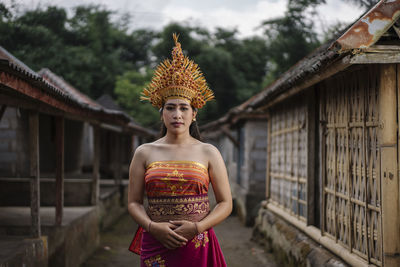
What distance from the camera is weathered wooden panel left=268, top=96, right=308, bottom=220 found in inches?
270

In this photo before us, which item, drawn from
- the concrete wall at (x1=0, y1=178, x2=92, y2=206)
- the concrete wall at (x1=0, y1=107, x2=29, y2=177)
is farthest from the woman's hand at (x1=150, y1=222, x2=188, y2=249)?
the concrete wall at (x1=0, y1=107, x2=29, y2=177)

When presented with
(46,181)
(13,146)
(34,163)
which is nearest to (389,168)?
(34,163)

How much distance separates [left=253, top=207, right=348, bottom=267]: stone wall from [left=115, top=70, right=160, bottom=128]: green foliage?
15847 mm

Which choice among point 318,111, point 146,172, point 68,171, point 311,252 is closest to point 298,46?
point 68,171

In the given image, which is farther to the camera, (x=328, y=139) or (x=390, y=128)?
(x=328, y=139)

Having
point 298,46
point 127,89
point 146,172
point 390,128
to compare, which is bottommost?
point 146,172

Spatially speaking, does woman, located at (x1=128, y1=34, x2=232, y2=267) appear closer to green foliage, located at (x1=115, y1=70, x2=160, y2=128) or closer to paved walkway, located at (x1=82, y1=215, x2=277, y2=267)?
paved walkway, located at (x1=82, y1=215, x2=277, y2=267)

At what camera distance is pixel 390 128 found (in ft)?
12.2

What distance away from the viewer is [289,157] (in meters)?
7.81

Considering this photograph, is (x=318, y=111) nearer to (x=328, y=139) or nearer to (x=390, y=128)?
(x=328, y=139)

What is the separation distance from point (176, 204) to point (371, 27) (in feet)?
7.12

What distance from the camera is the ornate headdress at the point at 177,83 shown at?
2.95 m

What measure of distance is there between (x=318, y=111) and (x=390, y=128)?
258cm

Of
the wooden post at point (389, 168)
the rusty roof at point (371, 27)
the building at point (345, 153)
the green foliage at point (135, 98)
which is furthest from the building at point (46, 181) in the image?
the green foliage at point (135, 98)
